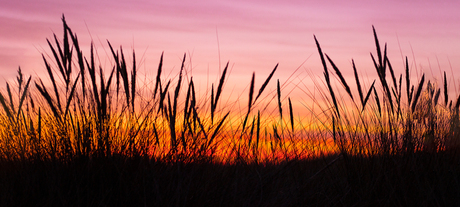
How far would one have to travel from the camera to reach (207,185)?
184cm

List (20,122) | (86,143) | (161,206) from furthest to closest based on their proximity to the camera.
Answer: (20,122), (86,143), (161,206)

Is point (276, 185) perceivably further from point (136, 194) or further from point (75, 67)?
point (75, 67)

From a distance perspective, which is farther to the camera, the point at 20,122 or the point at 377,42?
the point at 20,122

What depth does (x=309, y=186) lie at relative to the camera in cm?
232

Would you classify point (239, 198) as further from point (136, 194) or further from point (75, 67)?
point (75, 67)

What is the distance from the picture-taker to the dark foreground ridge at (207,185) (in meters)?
1.76

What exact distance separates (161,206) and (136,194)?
0.54 ft

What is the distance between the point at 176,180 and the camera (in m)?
1.92

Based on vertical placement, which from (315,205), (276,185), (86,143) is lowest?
(315,205)

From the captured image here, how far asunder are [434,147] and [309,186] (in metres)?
0.85

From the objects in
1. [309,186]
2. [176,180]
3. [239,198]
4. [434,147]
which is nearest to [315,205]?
[309,186]

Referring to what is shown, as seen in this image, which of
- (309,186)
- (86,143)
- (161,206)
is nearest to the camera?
(161,206)

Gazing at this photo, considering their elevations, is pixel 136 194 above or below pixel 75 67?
below

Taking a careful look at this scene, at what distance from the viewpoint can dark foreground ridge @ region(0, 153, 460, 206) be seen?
1763 mm
